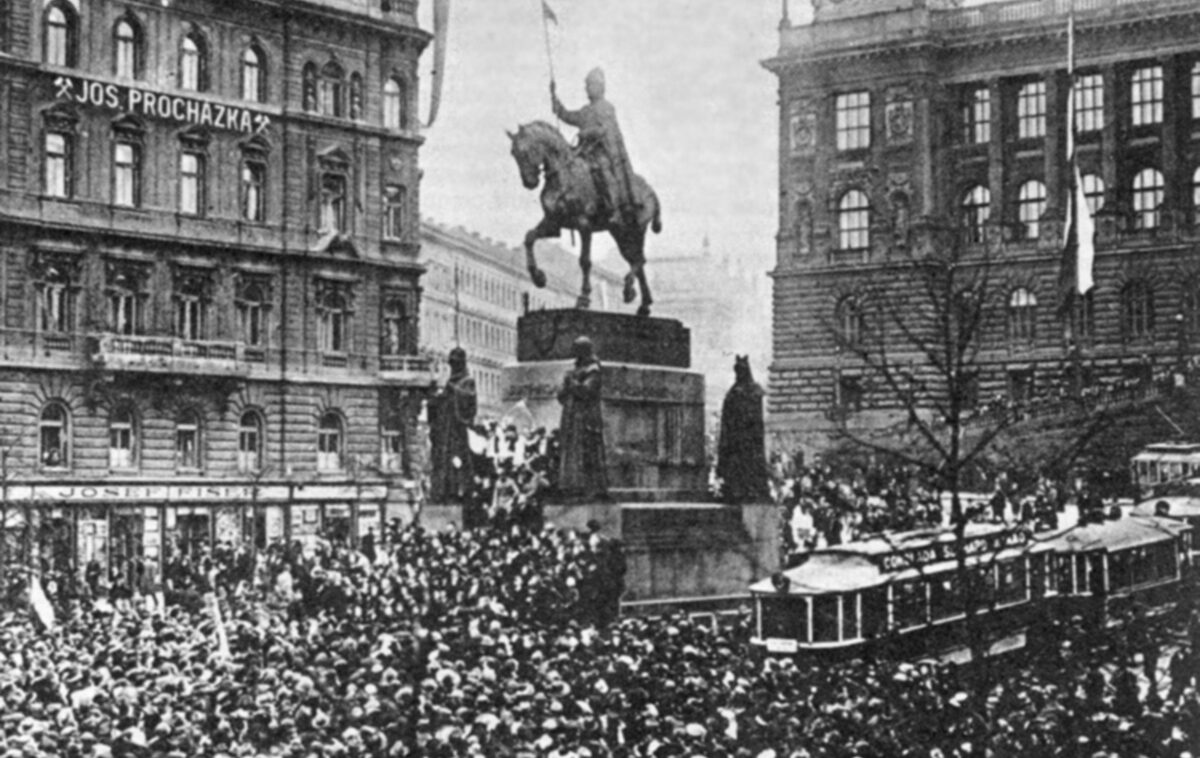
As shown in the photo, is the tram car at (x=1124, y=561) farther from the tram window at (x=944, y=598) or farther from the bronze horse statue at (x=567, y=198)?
the bronze horse statue at (x=567, y=198)

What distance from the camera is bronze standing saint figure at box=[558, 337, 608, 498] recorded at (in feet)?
75.7

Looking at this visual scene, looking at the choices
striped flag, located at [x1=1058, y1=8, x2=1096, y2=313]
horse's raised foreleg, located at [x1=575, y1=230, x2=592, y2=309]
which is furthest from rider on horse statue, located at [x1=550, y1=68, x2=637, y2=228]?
striped flag, located at [x1=1058, y1=8, x2=1096, y2=313]

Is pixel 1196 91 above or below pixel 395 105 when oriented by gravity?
above

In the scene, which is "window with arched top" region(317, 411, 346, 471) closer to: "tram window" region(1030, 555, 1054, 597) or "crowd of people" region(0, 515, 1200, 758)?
"crowd of people" region(0, 515, 1200, 758)

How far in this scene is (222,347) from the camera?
4619cm

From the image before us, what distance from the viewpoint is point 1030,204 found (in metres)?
64.3

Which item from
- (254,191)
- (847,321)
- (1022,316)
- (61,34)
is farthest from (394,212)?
(1022,316)

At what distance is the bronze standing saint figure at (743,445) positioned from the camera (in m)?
25.1

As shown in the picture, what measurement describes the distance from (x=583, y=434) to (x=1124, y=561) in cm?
749

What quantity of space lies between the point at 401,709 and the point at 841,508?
20065 mm

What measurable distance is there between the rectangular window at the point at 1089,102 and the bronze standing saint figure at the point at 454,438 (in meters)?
43.1

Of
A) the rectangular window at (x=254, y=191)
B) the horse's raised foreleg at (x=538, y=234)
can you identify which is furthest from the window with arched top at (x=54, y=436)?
the horse's raised foreleg at (x=538, y=234)

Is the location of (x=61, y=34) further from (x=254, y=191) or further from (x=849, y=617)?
(x=849, y=617)

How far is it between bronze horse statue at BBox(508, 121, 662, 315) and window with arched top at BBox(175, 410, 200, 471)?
21665mm
